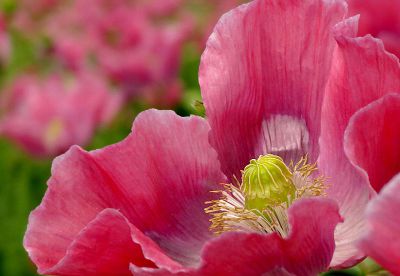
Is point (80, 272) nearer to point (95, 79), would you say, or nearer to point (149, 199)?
point (149, 199)

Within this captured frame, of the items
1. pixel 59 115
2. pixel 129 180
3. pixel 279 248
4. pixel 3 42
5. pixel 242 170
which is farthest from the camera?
pixel 3 42

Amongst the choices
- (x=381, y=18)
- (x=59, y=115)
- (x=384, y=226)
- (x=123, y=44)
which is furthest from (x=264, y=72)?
(x=123, y=44)

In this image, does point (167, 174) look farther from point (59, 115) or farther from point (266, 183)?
point (59, 115)

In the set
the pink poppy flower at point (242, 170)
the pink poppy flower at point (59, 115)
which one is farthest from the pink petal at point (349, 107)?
the pink poppy flower at point (59, 115)

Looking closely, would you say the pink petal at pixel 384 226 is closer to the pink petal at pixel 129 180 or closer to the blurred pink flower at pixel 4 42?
the pink petal at pixel 129 180

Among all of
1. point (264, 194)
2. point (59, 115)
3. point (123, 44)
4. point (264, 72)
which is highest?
point (264, 72)

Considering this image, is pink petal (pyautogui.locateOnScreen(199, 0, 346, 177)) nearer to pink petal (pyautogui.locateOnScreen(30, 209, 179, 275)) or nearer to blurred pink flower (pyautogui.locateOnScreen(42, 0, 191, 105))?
pink petal (pyautogui.locateOnScreen(30, 209, 179, 275))
